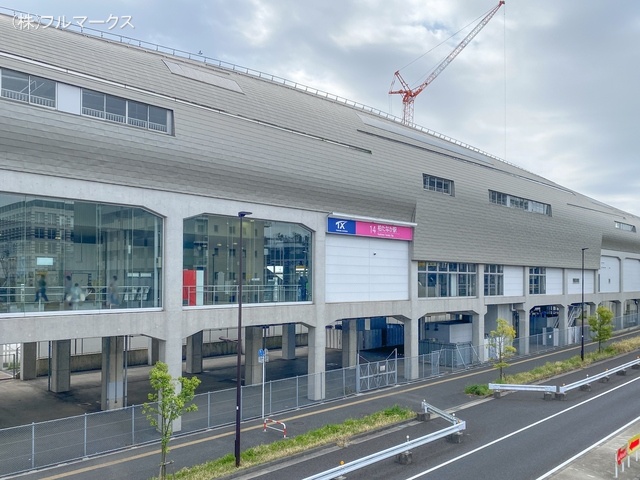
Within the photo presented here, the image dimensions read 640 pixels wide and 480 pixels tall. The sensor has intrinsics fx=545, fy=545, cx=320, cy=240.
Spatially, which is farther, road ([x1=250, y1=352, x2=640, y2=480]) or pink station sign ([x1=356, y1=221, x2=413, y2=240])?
pink station sign ([x1=356, y1=221, x2=413, y2=240])

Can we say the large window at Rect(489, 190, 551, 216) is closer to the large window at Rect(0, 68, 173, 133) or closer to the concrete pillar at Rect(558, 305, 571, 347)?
the concrete pillar at Rect(558, 305, 571, 347)

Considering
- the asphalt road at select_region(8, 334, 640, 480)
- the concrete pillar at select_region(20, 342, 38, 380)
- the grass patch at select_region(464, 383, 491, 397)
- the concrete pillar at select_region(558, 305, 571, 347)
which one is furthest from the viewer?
the concrete pillar at select_region(558, 305, 571, 347)

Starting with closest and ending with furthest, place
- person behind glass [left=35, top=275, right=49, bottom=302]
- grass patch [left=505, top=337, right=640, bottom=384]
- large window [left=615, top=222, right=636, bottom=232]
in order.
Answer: person behind glass [left=35, top=275, right=49, bottom=302]
grass patch [left=505, top=337, right=640, bottom=384]
large window [left=615, top=222, right=636, bottom=232]

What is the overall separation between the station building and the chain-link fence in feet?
5.72

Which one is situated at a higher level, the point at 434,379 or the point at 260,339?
the point at 260,339

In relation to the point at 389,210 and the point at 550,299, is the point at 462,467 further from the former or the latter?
the point at 550,299

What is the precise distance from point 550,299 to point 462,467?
41.4 meters

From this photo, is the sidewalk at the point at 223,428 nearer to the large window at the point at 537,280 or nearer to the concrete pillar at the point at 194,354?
the concrete pillar at the point at 194,354

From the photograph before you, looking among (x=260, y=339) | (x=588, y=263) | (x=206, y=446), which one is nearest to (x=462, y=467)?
(x=206, y=446)

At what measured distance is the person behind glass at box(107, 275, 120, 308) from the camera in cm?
2398

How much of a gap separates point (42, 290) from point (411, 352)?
83.1ft

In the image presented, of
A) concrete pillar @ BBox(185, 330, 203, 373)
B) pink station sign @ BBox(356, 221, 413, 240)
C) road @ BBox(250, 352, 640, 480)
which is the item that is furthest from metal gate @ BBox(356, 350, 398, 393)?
concrete pillar @ BBox(185, 330, 203, 373)

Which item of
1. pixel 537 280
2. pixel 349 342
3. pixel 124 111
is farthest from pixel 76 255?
pixel 537 280

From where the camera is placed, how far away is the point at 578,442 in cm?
2300
